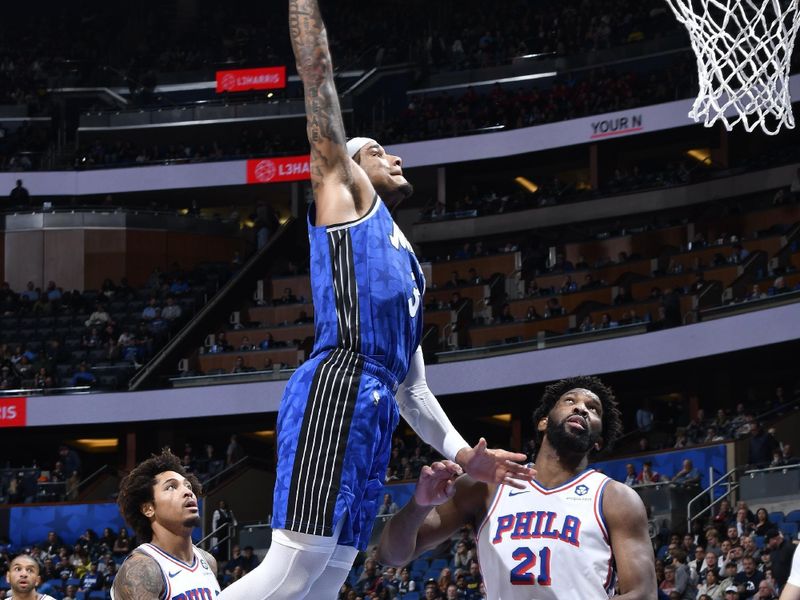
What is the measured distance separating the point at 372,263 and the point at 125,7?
118 ft

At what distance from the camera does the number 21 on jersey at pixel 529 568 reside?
195 inches

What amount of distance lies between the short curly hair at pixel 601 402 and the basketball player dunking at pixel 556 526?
90mm

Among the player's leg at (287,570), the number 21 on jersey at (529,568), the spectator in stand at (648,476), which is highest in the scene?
the player's leg at (287,570)

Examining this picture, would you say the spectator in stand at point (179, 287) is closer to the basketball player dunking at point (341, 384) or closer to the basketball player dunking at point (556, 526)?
the basketball player dunking at point (556, 526)

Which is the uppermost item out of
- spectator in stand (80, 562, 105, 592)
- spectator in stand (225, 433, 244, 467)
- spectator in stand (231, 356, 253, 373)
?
spectator in stand (231, 356, 253, 373)

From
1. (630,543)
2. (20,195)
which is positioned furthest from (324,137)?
(20,195)

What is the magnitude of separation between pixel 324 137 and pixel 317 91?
0.56 ft

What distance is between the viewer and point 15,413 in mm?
26828

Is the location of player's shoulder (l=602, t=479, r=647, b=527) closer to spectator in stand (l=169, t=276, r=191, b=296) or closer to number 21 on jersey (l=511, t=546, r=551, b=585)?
number 21 on jersey (l=511, t=546, r=551, b=585)

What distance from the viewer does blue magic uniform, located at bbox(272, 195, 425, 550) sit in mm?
4121

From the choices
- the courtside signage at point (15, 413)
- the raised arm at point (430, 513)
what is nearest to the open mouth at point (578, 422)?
the raised arm at point (430, 513)

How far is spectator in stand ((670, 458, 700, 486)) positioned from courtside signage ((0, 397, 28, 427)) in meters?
14.2

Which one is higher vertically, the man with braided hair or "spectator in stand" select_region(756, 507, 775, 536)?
the man with braided hair

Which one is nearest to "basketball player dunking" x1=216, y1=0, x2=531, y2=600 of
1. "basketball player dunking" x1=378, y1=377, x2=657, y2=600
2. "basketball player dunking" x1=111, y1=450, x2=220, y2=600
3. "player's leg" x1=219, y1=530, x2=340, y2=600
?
"player's leg" x1=219, y1=530, x2=340, y2=600
